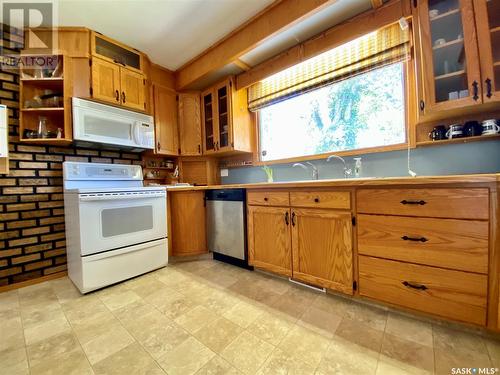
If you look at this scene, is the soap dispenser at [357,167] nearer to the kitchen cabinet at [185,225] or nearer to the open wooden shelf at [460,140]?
the open wooden shelf at [460,140]

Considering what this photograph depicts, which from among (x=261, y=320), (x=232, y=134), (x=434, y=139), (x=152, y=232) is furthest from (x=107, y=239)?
(x=434, y=139)

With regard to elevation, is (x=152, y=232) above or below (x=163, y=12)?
below

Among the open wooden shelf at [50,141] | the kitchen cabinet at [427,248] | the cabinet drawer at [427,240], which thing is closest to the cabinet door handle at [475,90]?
the kitchen cabinet at [427,248]

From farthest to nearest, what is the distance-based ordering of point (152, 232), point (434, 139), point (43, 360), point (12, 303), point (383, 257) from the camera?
point (152, 232), point (12, 303), point (434, 139), point (383, 257), point (43, 360)

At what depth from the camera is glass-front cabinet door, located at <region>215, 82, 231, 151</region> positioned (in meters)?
2.56

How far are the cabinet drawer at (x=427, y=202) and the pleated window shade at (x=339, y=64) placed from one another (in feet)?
3.74

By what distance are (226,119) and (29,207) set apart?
223 centimetres

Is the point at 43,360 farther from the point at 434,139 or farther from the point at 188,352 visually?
the point at 434,139

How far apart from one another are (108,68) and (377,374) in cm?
320

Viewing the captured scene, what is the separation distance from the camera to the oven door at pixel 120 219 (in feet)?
5.56

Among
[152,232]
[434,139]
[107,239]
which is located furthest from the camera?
[152,232]

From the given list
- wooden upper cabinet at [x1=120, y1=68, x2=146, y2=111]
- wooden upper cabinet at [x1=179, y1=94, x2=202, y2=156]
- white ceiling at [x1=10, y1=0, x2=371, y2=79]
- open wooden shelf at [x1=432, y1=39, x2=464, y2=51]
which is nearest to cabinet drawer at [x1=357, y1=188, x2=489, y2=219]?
open wooden shelf at [x1=432, y1=39, x2=464, y2=51]

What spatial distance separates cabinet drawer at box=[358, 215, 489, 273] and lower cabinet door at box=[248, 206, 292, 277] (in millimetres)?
580

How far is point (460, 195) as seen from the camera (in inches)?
41.9
